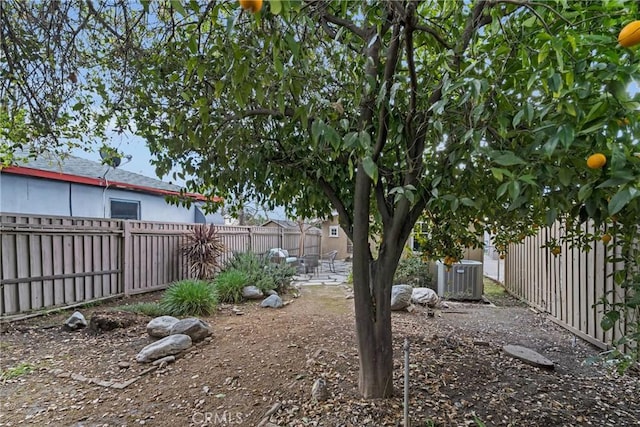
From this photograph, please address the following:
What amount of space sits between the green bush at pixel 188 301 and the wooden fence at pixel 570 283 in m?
4.70

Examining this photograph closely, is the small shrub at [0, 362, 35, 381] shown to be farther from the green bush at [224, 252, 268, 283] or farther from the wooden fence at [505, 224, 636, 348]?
the wooden fence at [505, 224, 636, 348]

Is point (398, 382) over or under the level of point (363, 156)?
under

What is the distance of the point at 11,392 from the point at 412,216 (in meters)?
3.49

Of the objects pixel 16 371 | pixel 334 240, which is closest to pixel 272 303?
pixel 16 371

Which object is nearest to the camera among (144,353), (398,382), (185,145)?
(185,145)

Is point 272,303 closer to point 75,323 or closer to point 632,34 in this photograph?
point 75,323

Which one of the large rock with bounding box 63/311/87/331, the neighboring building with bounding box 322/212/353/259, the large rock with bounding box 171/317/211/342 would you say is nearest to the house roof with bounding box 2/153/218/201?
the large rock with bounding box 63/311/87/331

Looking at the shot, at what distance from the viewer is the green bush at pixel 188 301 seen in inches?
206

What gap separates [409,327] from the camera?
4473mm

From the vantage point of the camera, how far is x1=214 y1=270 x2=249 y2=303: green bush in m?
6.36

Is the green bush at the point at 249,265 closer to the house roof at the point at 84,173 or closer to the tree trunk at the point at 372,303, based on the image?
the house roof at the point at 84,173

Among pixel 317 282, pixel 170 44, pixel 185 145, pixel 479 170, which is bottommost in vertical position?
pixel 317 282

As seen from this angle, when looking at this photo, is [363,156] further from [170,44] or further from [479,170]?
[170,44]

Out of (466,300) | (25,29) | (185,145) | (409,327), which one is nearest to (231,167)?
(185,145)
